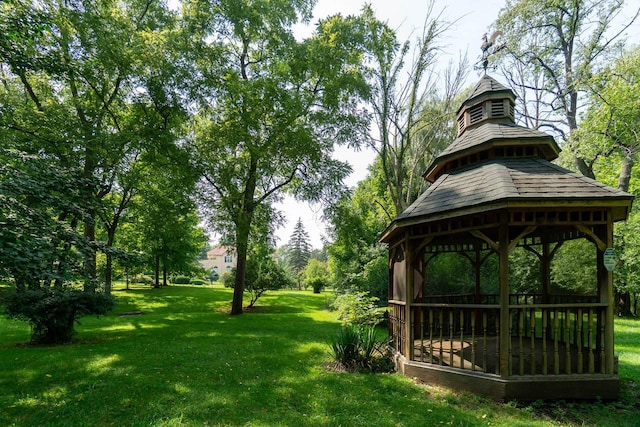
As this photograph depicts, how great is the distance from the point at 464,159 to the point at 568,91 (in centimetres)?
1172

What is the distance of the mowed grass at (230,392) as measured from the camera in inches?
176

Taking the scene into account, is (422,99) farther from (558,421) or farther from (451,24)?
(558,421)

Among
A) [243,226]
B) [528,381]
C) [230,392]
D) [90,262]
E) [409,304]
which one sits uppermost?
[243,226]

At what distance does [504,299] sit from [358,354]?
10.4 ft

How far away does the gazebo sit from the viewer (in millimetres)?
5027

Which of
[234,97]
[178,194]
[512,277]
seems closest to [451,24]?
[234,97]

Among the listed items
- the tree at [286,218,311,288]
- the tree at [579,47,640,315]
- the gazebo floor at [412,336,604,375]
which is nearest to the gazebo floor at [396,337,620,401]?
the gazebo floor at [412,336,604,375]

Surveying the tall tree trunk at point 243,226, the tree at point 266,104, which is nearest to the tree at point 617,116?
the tree at point 266,104

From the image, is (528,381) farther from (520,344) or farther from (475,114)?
(475,114)

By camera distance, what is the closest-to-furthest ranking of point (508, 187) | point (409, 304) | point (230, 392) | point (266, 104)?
point (508, 187), point (230, 392), point (409, 304), point (266, 104)

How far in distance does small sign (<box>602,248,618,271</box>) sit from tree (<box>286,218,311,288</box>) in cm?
5277

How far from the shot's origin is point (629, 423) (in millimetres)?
4336

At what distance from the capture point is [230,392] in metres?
5.43

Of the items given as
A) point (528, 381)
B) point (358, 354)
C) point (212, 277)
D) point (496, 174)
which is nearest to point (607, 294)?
point (528, 381)
